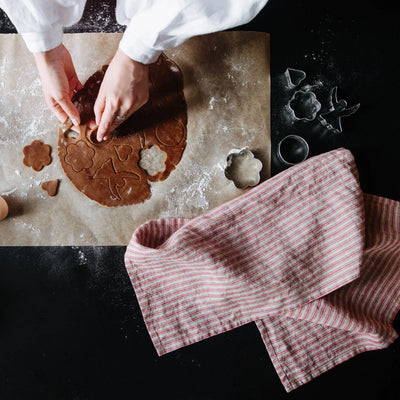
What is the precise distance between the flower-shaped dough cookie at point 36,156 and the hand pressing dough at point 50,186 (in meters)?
0.05

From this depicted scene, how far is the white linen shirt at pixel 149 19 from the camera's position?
666mm

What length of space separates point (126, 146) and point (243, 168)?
1.06ft

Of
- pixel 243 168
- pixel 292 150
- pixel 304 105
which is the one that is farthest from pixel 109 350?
pixel 304 105

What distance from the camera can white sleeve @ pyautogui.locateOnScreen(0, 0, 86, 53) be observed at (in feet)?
2.39

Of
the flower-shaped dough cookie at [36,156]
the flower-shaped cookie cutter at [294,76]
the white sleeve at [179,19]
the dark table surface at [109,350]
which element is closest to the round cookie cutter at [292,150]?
the dark table surface at [109,350]

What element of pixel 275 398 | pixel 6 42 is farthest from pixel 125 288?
pixel 6 42

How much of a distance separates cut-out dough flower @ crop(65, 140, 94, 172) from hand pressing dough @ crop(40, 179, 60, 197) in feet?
0.21

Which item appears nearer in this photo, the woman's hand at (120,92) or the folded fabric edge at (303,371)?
the woman's hand at (120,92)

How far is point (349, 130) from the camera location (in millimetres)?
999

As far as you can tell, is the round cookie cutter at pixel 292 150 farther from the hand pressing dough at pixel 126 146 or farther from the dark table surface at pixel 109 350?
the hand pressing dough at pixel 126 146

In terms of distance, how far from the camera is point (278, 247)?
2.89 ft

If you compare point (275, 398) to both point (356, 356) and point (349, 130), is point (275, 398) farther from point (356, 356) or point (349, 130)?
point (349, 130)

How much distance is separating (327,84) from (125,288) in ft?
2.57

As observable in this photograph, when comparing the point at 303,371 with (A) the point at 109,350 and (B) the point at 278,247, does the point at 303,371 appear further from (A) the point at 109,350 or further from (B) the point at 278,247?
(A) the point at 109,350
